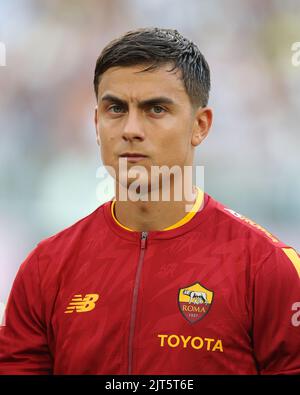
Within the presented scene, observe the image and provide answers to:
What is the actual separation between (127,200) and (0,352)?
2.00ft

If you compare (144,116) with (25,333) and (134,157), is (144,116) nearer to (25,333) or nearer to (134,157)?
(134,157)

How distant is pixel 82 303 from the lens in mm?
2016

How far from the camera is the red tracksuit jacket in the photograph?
188 cm

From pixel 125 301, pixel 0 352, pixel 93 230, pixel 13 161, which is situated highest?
pixel 13 161

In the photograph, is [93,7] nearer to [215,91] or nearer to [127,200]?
[215,91]

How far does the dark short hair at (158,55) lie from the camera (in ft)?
6.50

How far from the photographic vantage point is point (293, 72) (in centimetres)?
520

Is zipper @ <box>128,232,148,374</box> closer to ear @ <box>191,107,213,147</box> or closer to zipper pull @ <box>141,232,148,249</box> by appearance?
zipper pull @ <box>141,232,148,249</box>

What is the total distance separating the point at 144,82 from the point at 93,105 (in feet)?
10.8

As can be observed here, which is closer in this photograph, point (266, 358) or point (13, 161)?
point (266, 358)

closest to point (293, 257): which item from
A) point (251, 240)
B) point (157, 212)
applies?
point (251, 240)

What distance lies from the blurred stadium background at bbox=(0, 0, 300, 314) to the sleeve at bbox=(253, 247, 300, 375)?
9.65 feet

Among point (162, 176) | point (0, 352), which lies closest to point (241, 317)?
point (162, 176)

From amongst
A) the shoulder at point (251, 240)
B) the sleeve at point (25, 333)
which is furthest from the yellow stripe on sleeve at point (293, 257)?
the sleeve at point (25, 333)
